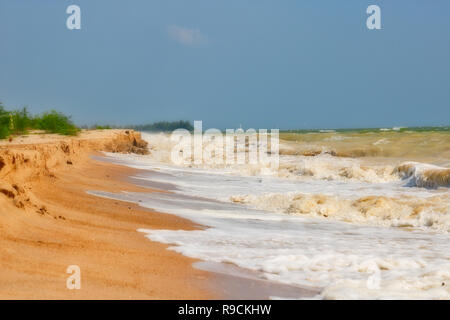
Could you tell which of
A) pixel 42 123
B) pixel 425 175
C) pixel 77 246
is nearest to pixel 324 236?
pixel 77 246

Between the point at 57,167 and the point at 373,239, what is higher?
the point at 57,167

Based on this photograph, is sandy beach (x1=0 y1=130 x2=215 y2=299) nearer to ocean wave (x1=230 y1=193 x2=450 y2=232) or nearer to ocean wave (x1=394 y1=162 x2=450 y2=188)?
ocean wave (x1=230 y1=193 x2=450 y2=232)

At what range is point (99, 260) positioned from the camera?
543cm

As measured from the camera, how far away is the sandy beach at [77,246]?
14.7 ft

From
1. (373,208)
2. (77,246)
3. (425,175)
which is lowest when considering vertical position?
(373,208)

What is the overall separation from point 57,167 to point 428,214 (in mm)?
7849

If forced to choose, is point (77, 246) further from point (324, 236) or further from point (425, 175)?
point (425, 175)

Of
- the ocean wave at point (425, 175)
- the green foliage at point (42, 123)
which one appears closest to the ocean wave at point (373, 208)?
the ocean wave at point (425, 175)

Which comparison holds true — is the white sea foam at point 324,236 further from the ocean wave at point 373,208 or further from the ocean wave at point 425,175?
the ocean wave at point 425,175

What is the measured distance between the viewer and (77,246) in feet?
19.2
